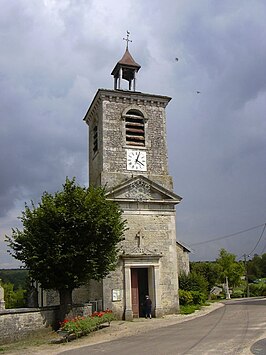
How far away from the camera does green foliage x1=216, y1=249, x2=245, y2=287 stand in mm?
47938

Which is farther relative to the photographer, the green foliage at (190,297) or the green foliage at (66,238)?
the green foliage at (190,297)

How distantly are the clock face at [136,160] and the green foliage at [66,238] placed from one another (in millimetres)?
5618

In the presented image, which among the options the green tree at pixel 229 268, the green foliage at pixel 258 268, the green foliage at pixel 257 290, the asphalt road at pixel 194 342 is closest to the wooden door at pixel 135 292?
the asphalt road at pixel 194 342

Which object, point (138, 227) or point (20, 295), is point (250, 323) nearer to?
point (138, 227)

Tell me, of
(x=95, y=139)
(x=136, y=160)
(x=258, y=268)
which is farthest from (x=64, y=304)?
(x=258, y=268)

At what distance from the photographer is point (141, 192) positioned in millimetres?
21984

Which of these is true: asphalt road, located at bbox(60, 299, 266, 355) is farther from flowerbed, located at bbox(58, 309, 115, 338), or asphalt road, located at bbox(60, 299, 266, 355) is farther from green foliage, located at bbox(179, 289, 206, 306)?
green foliage, located at bbox(179, 289, 206, 306)

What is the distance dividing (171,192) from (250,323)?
28.5 feet

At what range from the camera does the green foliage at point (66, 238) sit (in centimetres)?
1672

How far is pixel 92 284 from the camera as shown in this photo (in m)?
21.5

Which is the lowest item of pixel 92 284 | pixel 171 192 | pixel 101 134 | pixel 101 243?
pixel 92 284

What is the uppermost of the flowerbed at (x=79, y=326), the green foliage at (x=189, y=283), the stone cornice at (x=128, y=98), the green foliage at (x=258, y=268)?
the stone cornice at (x=128, y=98)

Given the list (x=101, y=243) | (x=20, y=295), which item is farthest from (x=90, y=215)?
(x=20, y=295)

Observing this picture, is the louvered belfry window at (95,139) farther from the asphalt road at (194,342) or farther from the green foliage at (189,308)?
the asphalt road at (194,342)
